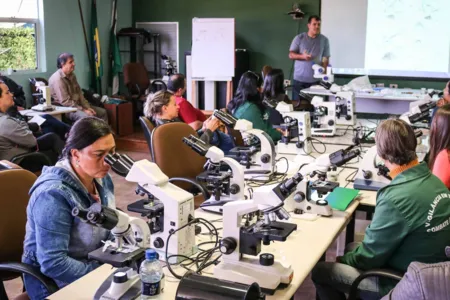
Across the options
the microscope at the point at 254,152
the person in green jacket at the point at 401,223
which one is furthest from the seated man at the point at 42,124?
the person in green jacket at the point at 401,223

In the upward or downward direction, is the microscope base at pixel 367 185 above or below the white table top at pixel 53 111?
below

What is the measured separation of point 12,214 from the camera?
91.1 inches

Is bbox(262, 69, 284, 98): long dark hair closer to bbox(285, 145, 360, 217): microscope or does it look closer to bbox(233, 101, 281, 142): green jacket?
bbox(233, 101, 281, 142): green jacket

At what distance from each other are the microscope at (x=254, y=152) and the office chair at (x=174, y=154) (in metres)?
0.33

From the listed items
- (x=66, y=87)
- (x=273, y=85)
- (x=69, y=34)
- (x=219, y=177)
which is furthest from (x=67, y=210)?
(x=69, y=34)

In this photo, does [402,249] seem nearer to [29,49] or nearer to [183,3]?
[29,49]

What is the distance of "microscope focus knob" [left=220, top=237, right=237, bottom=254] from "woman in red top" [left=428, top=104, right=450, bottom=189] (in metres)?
1.42

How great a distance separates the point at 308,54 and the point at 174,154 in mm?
4022

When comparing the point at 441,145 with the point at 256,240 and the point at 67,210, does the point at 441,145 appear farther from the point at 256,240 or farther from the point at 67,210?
the point at 67,210

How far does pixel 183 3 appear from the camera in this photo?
28.9ft

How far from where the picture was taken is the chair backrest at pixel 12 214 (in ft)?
7.47

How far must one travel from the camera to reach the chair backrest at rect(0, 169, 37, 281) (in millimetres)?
2277

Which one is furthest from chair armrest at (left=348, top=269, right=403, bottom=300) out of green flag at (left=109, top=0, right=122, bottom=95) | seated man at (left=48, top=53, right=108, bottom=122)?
green flag at (left=109, top=0, right=122, bottom=95)

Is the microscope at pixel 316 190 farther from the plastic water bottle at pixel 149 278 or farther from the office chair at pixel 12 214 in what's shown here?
the office chair at pixel 12 214
